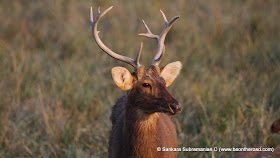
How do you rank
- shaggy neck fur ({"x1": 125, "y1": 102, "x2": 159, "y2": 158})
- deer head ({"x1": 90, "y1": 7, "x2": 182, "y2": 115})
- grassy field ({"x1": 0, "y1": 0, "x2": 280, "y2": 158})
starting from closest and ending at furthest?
deer head ({"x1": 90, "y1": 7, "x2": 182, "y2": 115}), shaggy neck fur ({"x1": 125, "y1": 102, "x2": 159, "y2": 158}), grassy field ({"x1": 0, "y1": 0, "x2": 280, "y2": 158})

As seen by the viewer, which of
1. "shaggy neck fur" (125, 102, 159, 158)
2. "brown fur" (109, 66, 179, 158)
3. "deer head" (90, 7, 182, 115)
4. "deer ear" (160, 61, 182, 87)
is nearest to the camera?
"deer head" (90, 7, 182, 115)

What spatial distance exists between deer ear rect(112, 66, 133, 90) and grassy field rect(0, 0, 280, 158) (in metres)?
1.34

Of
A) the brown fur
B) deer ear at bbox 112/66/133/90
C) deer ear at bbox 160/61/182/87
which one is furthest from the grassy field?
deer ear at bbox 112/66/133/90

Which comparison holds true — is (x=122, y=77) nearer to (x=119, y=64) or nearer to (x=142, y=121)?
(x=142, y=121)

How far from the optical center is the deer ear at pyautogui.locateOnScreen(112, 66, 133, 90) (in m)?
3.41

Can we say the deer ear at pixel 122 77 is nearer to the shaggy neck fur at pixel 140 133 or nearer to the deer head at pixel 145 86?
the deer head at pixel 145 86

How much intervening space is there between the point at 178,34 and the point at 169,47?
0.50 m

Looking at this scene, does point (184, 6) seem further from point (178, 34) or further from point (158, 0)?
point (178, 34)

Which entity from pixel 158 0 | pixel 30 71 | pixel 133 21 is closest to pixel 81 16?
pixel 133 21

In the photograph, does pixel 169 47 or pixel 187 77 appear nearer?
pixel 187 77

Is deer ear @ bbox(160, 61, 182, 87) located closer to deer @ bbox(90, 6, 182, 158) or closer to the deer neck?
deer @ bbox(90, 6, 182, 158)

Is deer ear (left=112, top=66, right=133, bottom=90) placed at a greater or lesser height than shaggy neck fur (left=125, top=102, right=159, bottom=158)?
greater

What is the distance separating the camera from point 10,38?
26.2ft

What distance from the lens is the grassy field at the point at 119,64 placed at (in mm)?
4770
